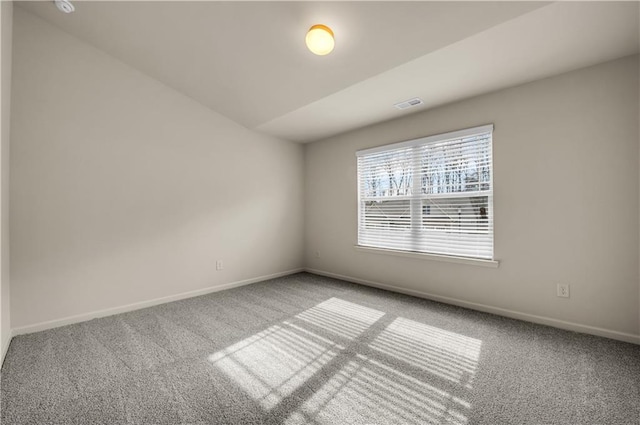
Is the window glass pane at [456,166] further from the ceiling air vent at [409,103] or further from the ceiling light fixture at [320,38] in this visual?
the ceiling light fixture at [320,38]

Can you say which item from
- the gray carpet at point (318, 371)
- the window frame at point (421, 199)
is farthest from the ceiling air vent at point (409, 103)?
the gray carpet at point (318, 371)

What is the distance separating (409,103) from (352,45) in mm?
1088

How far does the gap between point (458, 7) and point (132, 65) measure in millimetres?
3275

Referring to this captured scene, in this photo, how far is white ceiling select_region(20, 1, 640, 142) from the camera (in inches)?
74.2

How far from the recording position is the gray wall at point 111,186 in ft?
8.07

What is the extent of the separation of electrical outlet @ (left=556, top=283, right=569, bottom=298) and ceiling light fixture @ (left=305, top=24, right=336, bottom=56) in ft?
9.44

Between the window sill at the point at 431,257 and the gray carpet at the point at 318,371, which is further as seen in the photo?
the window sill at the point at 431,257

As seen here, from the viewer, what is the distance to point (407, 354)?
2.03 meters

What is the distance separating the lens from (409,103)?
308 centimetres

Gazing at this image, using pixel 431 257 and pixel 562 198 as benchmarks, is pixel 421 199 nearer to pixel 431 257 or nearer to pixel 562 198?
pixel 431 257

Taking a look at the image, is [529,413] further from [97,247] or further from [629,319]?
[97,247]

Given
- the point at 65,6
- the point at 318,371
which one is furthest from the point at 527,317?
the point at 65,6

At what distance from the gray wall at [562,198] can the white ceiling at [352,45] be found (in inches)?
8.1

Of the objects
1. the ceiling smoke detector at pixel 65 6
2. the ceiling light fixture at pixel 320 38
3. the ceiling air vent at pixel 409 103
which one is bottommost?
the ceiling air vent at pixel 409 103
